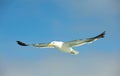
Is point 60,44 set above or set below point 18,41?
below

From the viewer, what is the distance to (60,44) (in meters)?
4.80

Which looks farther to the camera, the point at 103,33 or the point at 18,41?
the point at 18,41

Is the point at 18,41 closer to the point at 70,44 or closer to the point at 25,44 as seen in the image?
the point at 25,44

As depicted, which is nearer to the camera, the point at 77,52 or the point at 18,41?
the point at 77,52

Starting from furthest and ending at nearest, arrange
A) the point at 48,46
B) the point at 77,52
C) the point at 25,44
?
the point at 25,44
the point at 48,46
the point at 77,52

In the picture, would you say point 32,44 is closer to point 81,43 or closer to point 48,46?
point 48,46

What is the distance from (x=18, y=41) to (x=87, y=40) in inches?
46.7

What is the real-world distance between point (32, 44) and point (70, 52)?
612 millimetres

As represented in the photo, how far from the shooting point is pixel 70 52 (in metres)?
4.75

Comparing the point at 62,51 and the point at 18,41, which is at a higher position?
the point at 18,41

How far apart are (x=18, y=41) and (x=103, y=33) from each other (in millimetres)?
1321

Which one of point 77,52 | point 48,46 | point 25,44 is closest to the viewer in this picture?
point 77,52

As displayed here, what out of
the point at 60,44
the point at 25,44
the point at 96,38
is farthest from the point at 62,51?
the point at 25,44

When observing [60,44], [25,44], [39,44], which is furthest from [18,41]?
[60,44]
